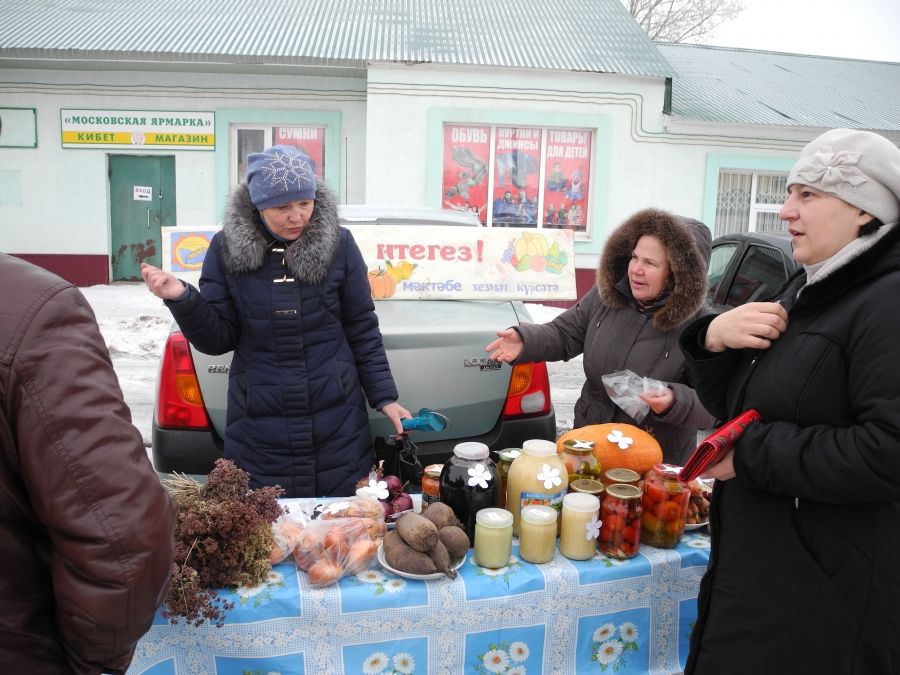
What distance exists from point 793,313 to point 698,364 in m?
0.26

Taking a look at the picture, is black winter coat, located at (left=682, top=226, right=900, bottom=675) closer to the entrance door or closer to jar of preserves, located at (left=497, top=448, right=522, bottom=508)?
jar of preserves, located at (left=497, top=448, right=522, bottom=508)

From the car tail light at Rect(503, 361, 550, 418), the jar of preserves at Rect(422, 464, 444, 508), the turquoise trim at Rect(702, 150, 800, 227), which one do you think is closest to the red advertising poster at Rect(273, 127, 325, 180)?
the turquoise trim at Rect(702, 150, 800, 227)

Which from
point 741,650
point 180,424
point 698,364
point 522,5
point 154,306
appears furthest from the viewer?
point 522,5

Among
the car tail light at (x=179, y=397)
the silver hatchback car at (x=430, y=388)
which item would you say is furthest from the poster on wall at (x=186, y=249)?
the car tail light at (x=179, y=397)

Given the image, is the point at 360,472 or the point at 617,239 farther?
the point at 617,239

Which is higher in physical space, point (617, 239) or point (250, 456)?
point (617, 239)

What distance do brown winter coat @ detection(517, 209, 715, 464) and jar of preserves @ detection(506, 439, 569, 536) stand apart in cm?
61

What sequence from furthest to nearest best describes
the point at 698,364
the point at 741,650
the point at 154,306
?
the point at 154,306, the point at 698,364, the point at 741,650

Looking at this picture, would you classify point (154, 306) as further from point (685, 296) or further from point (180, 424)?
point (685, 296)

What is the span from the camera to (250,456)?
8.10 feet

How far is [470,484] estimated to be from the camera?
197 centimetres

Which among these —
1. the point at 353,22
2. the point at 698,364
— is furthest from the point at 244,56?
the point at 698,364

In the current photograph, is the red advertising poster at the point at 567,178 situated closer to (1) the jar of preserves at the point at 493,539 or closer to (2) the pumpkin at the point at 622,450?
(2) the pumpkin at the point at 622,450

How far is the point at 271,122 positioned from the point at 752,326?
450 inches
